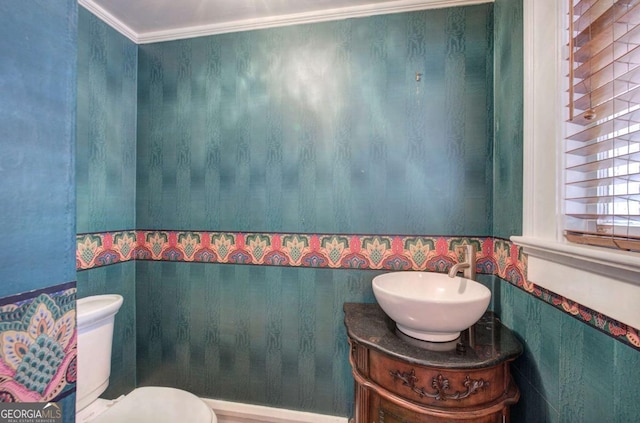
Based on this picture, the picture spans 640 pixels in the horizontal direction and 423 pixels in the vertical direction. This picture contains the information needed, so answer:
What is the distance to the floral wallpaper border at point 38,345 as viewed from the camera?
40cm

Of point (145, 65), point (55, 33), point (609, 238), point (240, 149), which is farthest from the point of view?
point (145, 65)

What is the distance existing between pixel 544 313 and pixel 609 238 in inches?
14.1

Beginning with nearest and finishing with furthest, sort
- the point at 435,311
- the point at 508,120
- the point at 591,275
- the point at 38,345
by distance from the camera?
the point at 38,345
the point at 591,275
the point at 435,311
the point at 508,120

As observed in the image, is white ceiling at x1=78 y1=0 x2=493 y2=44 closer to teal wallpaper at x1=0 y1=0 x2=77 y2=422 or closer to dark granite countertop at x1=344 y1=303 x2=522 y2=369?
teal wallpaper at x1=0 y1=0 x2=77 y2=422

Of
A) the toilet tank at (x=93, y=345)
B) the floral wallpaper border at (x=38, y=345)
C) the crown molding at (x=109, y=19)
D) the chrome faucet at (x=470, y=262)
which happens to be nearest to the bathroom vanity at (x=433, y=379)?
the chrome faucet at (x=470, y=262)

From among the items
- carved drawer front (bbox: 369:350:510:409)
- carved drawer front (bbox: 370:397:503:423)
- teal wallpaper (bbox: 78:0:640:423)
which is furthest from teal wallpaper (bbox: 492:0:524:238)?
carved drawer front (bbox: 370:397:503:423)

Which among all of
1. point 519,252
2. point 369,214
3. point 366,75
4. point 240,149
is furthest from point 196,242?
point 519,252

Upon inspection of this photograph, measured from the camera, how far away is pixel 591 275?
658 mm

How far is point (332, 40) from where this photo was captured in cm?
140

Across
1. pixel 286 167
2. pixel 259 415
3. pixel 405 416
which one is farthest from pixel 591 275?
pixel 259 415

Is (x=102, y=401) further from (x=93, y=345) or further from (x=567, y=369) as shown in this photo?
(x=567, y=369)

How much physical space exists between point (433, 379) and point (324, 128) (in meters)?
1.19

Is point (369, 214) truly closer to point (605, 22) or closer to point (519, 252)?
point (519, 252)

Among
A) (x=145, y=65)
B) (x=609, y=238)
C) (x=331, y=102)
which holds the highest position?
(x=145, y=65)
